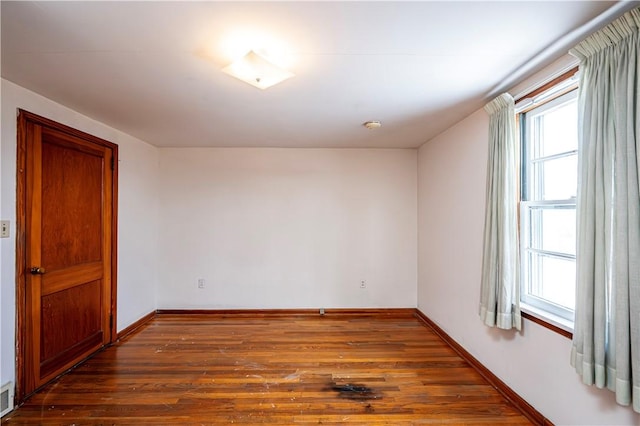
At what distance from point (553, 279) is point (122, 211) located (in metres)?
4.14

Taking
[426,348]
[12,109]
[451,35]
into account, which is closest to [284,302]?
[426,348]

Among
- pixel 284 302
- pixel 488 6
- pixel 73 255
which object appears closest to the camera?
pixel 488 6

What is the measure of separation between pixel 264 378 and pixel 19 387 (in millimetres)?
1773

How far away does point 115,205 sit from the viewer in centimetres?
309

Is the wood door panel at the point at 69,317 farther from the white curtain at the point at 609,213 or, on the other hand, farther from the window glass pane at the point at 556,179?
the window glass pane at the point at 556,179

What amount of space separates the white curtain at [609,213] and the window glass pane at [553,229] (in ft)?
1.13

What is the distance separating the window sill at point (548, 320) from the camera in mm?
1672

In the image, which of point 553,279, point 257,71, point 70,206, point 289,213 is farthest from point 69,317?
point 553,279

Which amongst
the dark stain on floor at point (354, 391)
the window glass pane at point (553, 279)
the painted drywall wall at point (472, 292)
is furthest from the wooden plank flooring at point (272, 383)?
the window glass pane at point (553, 279)

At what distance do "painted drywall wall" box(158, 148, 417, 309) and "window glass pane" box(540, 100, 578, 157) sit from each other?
2.12 metres

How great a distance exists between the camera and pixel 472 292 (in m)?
2.71

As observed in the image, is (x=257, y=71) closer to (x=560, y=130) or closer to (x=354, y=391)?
(x=560, y=130)

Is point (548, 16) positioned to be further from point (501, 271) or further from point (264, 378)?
point (264, 378)

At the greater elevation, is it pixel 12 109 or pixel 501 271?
pixel 12 109
